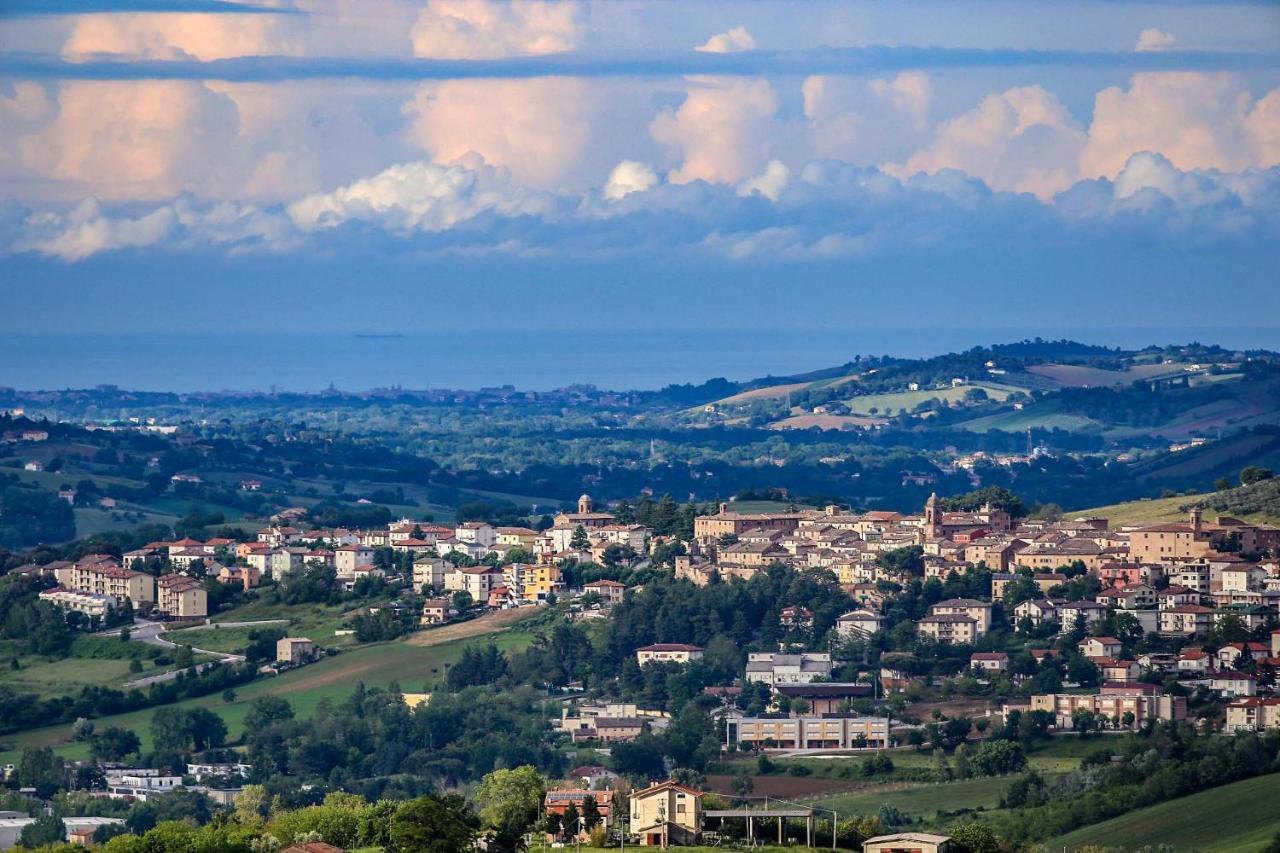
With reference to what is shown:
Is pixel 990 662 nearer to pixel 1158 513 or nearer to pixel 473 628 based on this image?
pixel 473 628

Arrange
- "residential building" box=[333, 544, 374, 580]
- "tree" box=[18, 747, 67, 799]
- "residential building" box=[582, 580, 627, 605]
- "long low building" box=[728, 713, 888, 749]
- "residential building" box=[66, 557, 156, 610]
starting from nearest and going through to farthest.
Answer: "tree" box=[18, 747, 67, 799], "long low building" box=[728, 713, 888, 749], "residential building" box=[582, 580, 627, 605], "residential building" box=[66, 557, 156, 610], "residential building" box=[333, 544, 374, 580]

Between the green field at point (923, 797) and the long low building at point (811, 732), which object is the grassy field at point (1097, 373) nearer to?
the long low building at point (811, 732)

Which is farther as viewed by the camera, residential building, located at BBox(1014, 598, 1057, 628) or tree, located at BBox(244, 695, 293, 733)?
residential building, located at BBox(1014, 598, 1057, 628)

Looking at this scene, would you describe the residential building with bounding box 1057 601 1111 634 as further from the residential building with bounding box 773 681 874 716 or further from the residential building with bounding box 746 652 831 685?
the residential building with bounding box 773 681 874 716

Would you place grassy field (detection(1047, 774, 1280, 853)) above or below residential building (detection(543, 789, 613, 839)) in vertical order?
below

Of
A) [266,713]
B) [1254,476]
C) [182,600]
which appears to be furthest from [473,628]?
[1254,476]

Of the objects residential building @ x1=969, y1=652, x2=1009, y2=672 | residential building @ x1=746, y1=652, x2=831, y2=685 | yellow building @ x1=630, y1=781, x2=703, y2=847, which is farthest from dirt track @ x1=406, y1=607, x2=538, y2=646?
yellow building @ x1=630, y1=781, x2=703, y2=847
